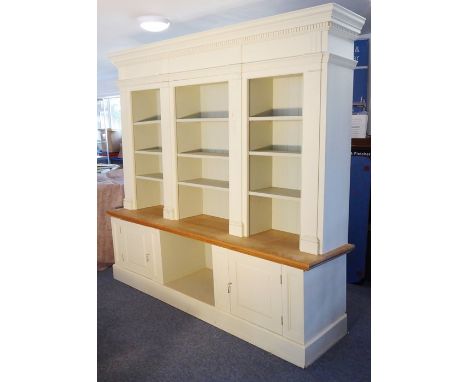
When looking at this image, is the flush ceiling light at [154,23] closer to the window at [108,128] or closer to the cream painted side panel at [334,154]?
the cream painted side panel at [334,154]

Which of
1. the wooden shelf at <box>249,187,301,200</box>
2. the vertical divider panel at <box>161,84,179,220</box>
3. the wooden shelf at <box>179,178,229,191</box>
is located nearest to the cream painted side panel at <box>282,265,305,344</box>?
the wooden shelf at <box>249,187,301,200</box>

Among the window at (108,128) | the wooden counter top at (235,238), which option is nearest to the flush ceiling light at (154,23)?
the wooden counter top at (235,238)

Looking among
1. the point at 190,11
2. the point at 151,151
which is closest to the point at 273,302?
the point at 151,151

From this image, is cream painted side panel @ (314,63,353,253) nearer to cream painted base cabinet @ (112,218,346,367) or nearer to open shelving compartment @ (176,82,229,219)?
cream painted base cabinet @ (112,218,346,367)

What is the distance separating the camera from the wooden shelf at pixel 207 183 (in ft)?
11.0

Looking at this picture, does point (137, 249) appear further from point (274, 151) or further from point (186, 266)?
point (274, 151)

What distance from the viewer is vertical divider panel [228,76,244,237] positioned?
116 inches

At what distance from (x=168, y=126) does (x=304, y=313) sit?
6.30ft

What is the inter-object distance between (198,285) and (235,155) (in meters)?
1.28

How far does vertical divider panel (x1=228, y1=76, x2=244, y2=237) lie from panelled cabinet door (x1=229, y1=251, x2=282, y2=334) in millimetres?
270

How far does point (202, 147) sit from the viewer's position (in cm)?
378
